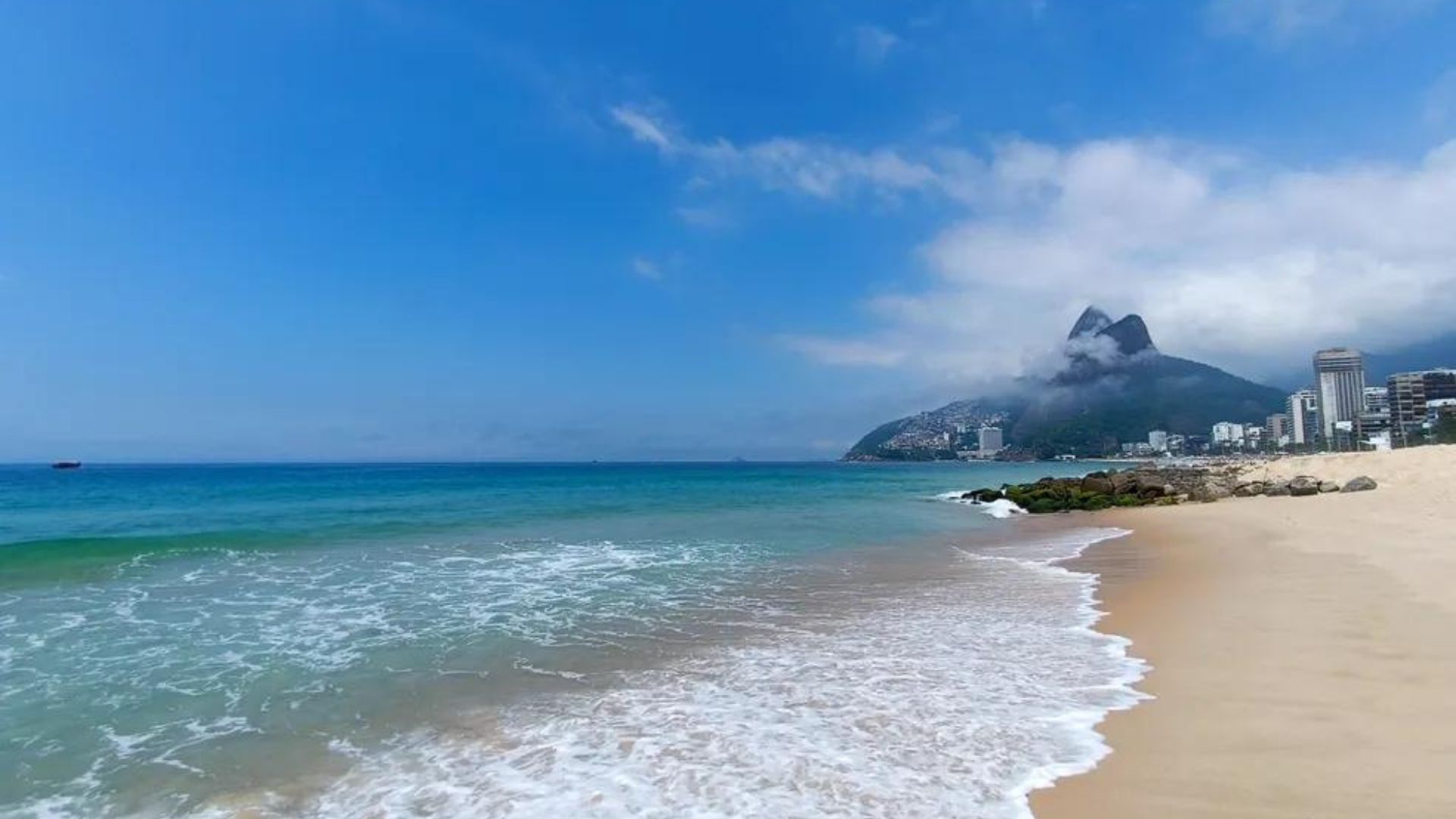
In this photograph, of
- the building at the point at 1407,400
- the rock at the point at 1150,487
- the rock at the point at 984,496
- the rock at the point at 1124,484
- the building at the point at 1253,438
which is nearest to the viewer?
the rock at the point at 1150,487

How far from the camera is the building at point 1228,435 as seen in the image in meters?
174

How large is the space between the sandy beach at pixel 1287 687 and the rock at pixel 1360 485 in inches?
748

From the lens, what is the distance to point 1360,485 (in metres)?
31.2

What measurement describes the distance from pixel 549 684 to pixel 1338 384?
196215mm

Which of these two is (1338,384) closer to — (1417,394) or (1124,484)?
(1417,394)

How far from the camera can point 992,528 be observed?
87.3 feet

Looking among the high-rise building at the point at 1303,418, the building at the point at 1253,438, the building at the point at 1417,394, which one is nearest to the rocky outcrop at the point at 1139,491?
the building at the point at 1417,394

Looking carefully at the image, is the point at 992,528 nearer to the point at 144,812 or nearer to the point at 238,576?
the point at 238,576

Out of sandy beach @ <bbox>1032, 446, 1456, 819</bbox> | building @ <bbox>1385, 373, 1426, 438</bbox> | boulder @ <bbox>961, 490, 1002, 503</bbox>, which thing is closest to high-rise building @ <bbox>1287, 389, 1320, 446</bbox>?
building @ <bbox>1385, 373, 1426, 438</bbox>

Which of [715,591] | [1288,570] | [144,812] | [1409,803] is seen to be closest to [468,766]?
[144,812]

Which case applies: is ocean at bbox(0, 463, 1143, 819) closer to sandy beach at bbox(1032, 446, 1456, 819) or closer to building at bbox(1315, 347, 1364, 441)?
sandy beach at bbox(1032, 446, 1456, 819)

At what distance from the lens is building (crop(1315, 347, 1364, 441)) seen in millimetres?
149875

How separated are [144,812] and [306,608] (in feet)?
24.6

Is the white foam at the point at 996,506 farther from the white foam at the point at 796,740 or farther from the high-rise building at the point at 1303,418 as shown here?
the high-rise building at the point at 1303,418
